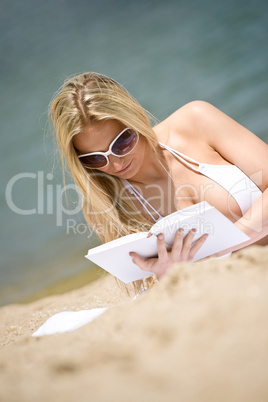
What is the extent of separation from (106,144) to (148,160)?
0.32 meters

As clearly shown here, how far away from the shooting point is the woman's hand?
1.49 meters

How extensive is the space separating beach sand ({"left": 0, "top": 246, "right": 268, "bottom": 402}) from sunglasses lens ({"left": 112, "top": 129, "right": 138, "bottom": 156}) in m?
0.84

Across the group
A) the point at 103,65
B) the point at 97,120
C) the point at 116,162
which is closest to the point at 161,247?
the point at 116,162

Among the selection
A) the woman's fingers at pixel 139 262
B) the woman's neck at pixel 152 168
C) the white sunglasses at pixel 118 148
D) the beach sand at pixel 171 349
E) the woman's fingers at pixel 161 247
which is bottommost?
the woman's fingers at pixel 139 262

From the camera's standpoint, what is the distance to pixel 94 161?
6.04ft

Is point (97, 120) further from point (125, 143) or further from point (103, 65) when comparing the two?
point (103, 65)

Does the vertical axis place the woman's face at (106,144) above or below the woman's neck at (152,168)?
above

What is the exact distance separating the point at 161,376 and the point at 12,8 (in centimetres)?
469

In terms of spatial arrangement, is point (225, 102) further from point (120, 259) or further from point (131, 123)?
point (120, 259)

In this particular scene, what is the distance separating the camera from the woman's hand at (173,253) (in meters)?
1.49

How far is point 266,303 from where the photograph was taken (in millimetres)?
784

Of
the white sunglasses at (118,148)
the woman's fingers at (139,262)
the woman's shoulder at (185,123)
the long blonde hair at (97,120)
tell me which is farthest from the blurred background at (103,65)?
the woman's fingers at (139,262)

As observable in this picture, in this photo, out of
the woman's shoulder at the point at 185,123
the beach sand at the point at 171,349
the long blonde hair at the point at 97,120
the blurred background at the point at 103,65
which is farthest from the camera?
the blurred background at the point at 103,65

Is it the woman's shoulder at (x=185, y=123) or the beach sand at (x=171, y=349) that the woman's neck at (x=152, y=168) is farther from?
the beach sand at (x=171, y=349)
